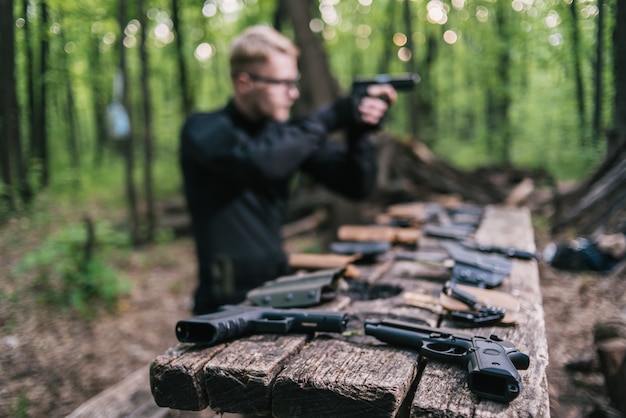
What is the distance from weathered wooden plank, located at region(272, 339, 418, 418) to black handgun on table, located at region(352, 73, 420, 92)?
Answer: 171cm

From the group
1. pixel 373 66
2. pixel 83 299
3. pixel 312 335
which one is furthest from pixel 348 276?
pixel 373 66

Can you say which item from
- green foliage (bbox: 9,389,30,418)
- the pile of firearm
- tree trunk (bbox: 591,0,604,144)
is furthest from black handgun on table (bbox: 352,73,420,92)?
green foliage (bbox: 9,389,30,418)

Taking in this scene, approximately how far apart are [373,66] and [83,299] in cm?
1906

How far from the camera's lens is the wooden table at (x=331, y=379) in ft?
3.61

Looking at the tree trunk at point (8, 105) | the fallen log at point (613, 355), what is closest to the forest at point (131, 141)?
the tree trunk at point (8, 105)

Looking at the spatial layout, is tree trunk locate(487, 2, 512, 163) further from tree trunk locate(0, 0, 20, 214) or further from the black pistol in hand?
tree trunk locate(0, 0, 20, 214)

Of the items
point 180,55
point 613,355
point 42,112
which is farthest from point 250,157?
point 180,55

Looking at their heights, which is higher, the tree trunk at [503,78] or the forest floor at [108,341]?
the tree trunk at [503,78]

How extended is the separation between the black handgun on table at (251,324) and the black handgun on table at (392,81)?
5.17ft

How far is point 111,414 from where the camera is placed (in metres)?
2.17

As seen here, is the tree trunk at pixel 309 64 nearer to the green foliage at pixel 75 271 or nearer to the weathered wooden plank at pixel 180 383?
the green foliage at pixel 75 271

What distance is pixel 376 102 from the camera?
2.67 meters

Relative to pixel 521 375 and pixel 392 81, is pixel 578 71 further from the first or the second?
pixel 521 375

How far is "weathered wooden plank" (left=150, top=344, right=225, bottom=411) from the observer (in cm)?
129
